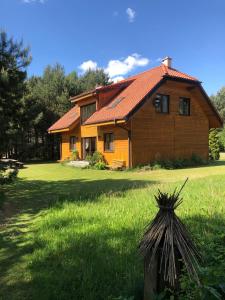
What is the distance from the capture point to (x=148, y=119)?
66.2 feet

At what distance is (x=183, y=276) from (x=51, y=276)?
6.29 feet

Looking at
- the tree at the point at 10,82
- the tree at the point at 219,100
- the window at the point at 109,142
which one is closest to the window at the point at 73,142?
the window at the point at 109,142

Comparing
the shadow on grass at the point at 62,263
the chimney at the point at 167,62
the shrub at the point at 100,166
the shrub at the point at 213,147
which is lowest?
the shadow on grass at the point at 62,263

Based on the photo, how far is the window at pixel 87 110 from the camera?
2432 centimetres

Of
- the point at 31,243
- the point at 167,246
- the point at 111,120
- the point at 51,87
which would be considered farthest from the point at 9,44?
the point at 51,87

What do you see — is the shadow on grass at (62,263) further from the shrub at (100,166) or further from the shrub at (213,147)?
the shrub at (213,147)

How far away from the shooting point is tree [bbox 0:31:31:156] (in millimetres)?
9148

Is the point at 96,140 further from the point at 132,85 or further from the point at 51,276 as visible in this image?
the point at 51,276

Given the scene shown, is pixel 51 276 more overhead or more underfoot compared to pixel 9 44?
→ more underfoot

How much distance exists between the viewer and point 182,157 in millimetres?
22219

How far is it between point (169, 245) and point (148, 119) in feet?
58.6

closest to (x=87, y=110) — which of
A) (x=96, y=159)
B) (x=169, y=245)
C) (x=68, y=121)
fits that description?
(x=68, y=121)

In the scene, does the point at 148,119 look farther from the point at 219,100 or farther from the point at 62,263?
the point at 219,100

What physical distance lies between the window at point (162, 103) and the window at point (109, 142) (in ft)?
11.4
